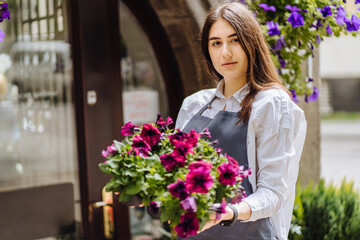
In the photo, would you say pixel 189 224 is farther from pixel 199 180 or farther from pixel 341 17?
pixel 341 17

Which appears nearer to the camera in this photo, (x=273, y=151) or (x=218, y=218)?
(x=218, y=218)

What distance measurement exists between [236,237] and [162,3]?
1946mm

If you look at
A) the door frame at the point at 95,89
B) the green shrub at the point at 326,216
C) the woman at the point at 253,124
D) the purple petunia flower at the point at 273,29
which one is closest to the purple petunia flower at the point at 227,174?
the woman at the point at 253,124

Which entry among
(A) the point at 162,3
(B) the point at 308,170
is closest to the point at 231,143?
(A) the point at 162,3

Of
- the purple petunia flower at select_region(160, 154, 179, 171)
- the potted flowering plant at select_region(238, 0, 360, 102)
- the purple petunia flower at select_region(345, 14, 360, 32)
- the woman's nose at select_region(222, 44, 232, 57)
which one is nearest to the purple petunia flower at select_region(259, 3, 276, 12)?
the potted flowering plant at select_region(238, 0, 360, 102)

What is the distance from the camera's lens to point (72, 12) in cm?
323

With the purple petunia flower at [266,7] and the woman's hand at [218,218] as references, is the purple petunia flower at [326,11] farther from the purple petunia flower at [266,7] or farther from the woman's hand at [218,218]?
the woman's hand at [218,218]

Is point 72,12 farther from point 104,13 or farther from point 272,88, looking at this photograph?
point 272,88

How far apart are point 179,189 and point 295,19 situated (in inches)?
65.2

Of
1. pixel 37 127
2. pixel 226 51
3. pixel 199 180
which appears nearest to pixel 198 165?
pixel 199 180

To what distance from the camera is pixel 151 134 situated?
1.51 metres

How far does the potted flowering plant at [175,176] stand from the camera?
1.30m

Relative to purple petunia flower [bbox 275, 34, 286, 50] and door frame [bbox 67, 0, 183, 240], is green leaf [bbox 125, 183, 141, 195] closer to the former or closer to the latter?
purple petunia flower [bbox 275, 34, 286, 50]

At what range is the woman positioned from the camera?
1620mm
